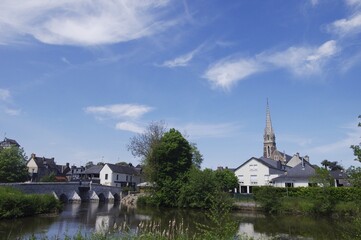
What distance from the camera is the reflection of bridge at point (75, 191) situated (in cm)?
4855

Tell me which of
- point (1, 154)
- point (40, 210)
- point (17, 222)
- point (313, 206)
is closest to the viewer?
point (17, 222)

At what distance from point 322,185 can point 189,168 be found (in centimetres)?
2169

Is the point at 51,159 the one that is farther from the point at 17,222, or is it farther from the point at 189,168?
the point at 17,222

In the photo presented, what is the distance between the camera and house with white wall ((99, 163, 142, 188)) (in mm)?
86062

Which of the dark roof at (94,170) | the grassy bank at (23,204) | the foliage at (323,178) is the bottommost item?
the grassy bank at (23,204)

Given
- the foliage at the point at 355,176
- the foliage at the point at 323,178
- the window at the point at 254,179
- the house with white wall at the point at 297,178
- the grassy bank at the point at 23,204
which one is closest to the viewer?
the foliage at the point at 355,176

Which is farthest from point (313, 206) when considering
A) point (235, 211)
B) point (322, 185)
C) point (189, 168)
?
point (189, 168)

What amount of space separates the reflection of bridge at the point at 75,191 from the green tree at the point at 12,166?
937 centimetres

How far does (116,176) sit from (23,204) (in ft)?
190

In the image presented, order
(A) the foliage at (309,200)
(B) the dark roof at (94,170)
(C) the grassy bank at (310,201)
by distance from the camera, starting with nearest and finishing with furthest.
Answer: (C) the grassy bank at (310,201), (A) the foliage at (309,200), (B) the dark roof at (94,170)

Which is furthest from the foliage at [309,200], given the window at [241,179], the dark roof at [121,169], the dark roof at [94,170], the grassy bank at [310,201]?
the dark roof at [94,170]

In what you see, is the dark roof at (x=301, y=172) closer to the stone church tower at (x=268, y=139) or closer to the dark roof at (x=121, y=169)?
the dark roof at (x=121, y=169)

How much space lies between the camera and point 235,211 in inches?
1783

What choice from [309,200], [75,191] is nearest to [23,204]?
[309,200]
